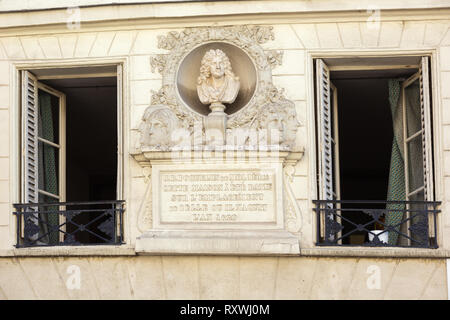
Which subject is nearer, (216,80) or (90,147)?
(216,80)

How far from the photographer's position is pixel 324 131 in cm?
1112

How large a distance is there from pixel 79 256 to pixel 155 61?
238 centimetres

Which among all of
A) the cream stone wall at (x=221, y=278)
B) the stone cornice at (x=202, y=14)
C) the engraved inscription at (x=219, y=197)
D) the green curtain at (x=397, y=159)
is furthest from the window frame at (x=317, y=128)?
the green curtain at (x=397, y=159)

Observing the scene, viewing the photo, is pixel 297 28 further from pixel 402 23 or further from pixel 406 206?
pixel 406 206

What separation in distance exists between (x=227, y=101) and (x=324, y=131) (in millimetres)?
1167

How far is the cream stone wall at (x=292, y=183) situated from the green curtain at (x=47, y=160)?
1.88ft

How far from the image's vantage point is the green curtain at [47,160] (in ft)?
38.9

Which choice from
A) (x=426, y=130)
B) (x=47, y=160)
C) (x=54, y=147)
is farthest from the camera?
(x=54, y=147)

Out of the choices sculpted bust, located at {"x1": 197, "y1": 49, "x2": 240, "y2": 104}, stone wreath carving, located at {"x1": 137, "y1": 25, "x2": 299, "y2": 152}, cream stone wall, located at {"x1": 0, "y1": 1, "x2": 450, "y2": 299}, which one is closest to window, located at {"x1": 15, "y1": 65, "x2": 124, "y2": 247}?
cream stone wall, located at {"x1": 0, "y1": 1, "x2": 450, "y2": 299}

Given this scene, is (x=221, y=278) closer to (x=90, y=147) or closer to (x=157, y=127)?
(x=157, y=127)

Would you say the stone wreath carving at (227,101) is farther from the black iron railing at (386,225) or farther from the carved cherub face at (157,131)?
the black iron railing at (386,225)

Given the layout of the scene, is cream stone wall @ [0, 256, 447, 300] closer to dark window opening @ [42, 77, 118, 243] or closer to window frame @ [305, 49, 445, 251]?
window frame @ [305, 49, 445, 251]

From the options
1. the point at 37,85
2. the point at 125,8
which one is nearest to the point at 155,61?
the point at 125,8

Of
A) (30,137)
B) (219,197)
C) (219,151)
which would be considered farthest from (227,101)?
(30,137)
